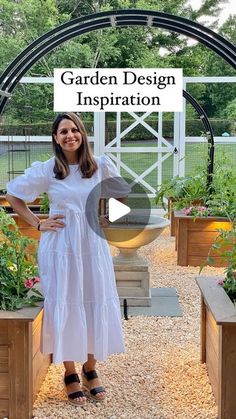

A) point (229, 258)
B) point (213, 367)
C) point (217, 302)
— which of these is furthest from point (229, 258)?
point (213, 367)

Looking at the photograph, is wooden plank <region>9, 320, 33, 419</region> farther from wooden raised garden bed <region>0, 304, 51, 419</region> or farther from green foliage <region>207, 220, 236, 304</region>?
green foliage <region>207, 220, 236, 304</region>

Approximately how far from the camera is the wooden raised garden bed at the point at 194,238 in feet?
17.7

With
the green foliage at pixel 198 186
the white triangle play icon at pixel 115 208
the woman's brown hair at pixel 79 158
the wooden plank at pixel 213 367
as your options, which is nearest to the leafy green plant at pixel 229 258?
the wooden plank at pixel 213 367

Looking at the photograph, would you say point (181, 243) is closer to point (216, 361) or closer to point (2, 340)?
point (216, 361)

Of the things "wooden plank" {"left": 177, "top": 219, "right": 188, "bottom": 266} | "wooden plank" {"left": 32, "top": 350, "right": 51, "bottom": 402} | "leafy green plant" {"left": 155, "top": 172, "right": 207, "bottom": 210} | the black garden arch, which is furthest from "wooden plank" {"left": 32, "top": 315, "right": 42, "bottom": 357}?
"leafy green plant" {"left": 155, "top": 172, "right": 207, "bottom": 210}

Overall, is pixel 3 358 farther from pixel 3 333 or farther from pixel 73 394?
pixel 73 394

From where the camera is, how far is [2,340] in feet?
7.26

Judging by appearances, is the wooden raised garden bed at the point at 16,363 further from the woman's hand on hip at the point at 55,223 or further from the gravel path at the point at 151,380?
the woman's hand on hip at the point at 55,223

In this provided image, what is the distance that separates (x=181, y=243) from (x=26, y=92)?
792 centimetres

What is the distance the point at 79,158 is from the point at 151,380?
1.13 metres

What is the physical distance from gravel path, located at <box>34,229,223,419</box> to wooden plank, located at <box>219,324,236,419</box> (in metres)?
0.17

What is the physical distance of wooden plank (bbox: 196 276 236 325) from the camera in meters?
2.14

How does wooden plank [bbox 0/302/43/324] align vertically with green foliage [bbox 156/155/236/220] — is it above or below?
below

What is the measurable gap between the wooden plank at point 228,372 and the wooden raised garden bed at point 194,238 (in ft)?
10.6
